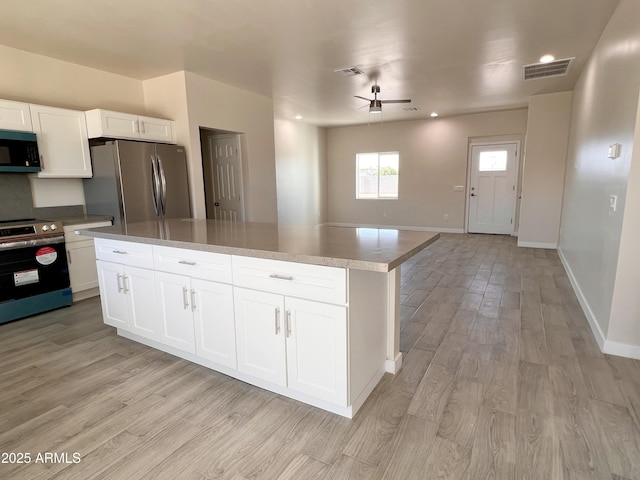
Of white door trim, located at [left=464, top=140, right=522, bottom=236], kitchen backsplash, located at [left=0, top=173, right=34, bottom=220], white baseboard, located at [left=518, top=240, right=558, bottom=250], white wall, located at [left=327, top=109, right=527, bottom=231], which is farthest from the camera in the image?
white wall, located at [left=327, top=109, right=527, bottom=231]

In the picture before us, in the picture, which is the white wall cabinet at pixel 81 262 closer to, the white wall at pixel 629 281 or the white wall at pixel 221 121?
the white wall at pixel 221 121

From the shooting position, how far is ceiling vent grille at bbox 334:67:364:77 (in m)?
4.33

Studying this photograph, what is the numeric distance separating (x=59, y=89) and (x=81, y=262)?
1.96 metres

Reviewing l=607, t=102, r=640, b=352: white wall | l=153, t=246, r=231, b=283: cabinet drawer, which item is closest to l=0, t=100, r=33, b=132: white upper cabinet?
l=153, t=246, r=231, b=283: cabinet drawer

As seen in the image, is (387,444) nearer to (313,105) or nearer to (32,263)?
(32,263)

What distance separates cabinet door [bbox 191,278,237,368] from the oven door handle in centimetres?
213

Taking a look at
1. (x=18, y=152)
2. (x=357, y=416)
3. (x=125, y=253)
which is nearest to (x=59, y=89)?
(x=18, y=152)

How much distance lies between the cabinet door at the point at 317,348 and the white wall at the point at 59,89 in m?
3.66

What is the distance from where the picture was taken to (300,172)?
27.7 feet

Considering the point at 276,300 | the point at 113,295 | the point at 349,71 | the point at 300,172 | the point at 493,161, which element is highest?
the point at 349,71

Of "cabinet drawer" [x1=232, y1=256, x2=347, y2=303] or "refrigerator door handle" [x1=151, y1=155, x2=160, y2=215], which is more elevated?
"refrigerator door handle" [x1=151, y1=155, x2=160, y2=215]

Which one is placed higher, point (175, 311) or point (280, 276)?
point (280, 276)

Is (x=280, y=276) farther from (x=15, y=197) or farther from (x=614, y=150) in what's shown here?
(x=15, y=197)

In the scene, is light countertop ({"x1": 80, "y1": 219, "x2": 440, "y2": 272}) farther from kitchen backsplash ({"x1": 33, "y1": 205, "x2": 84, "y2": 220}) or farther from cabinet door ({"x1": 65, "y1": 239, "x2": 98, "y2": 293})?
kitchen backsplash ({"x1": 33, "y1": 205, "x2": 84, "y2": 220})
